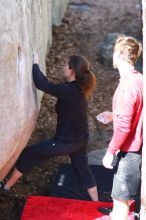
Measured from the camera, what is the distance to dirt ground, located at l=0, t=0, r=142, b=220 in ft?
21.5

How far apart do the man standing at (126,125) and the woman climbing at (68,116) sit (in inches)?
27.2

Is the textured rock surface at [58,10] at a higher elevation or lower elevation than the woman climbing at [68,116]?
higher

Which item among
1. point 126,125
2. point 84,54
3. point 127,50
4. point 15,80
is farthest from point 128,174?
point 84,54

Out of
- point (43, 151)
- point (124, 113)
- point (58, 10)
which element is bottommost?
point (43, 151)

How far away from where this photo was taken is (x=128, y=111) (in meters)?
4.34

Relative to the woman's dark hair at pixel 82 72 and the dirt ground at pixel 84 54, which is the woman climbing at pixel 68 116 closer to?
the woman's dark hair at pixel 82 72

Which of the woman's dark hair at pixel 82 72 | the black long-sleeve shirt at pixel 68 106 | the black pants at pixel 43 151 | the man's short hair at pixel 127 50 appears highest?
the man's short hair at pixel 127 50

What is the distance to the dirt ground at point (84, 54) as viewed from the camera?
6.55m

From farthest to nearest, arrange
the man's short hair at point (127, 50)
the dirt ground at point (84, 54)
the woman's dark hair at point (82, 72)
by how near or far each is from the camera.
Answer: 1. the dirt ground at point (84, 54)
2. the woman's dark hair at point (82, 72)
3. the man's short hair at point (127, 50)

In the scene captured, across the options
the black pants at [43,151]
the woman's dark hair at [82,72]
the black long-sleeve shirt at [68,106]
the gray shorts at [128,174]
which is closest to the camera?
the gray shorts at [128,174]

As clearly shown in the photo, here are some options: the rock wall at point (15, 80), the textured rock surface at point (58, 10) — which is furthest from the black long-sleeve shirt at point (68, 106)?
the textured rock surface at point (58, 10)

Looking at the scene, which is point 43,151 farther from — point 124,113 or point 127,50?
point 127,50

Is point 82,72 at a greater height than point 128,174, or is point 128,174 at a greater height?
point 82,72

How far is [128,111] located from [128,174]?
0.66 metres
